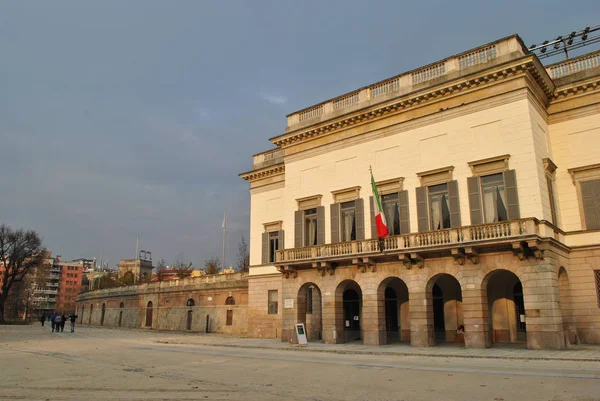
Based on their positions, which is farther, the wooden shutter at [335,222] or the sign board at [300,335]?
the wooden shutter at [335,222]

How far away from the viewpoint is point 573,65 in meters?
25.6

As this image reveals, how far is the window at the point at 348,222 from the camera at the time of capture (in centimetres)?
2897

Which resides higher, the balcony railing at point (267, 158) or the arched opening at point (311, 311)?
the balcony railing at point (267, 158)

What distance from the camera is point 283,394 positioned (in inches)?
433

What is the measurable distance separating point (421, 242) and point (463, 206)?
2813mm

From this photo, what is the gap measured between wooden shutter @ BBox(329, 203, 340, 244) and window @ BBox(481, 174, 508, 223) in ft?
28.9

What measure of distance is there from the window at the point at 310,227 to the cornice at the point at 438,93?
16.8ft

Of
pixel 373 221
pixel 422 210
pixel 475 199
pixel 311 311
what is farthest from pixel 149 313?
pixel 475 199

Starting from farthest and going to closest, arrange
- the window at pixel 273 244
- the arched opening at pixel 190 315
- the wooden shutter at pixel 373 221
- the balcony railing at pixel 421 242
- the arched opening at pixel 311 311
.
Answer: the arched opening at pixel 190 315
the window at pixel 273 244
the arched opening at pixel 311 311
the wooden shutter at pixel 373 221
the balcony railing at pixel 421 242

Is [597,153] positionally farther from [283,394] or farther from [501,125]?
[283,394]

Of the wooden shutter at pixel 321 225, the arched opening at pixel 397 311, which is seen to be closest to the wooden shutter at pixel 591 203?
the arched opening at pixel 397 311

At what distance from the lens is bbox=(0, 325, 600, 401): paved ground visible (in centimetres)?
1077

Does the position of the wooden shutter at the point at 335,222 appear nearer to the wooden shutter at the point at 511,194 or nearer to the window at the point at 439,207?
the window at the point at 439,207

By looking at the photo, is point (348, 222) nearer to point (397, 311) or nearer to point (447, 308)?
point (397, 311)
